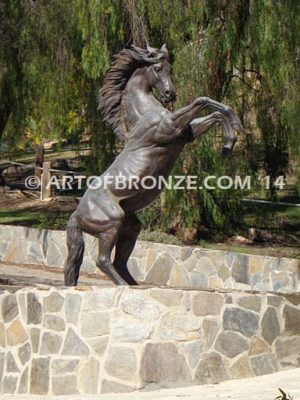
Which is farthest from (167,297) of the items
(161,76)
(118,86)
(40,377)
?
(118,86)

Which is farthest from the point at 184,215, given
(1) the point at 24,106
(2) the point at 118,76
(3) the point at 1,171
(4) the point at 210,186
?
(3) the point at 1,171

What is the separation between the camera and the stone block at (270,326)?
10086mm

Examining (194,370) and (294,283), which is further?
(294,283)

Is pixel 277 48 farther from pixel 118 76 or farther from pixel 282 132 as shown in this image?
pixel 118 76

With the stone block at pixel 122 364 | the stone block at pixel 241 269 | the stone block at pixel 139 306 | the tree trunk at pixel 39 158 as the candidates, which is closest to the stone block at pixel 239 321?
the stone block at pixel 139 306

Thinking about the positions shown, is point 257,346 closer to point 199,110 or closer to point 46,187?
point 199,110

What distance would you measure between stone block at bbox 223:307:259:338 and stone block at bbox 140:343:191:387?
0.56 meters

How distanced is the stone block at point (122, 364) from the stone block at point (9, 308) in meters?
1.20

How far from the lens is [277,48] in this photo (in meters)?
16.4

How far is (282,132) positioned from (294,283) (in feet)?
12.4

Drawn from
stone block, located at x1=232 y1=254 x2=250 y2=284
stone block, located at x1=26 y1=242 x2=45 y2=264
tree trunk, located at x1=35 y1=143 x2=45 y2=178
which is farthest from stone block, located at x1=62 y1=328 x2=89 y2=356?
tree trunk, located at x1=35 y1=143 x2=45 y2=178

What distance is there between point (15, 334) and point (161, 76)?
9.85ft

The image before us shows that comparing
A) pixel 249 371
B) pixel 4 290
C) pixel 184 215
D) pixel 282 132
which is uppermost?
pixel 282 132

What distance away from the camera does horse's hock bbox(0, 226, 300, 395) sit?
979 cm
